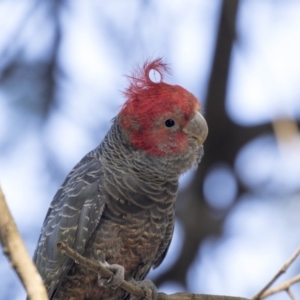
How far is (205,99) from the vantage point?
8156 mm

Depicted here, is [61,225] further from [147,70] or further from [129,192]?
[147,70]

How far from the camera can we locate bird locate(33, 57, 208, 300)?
Result: 18.0ft

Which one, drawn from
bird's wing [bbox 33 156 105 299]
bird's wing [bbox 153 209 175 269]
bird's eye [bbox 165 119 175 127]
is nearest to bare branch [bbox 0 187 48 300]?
bird's wing [bbox 33 156 105 299]

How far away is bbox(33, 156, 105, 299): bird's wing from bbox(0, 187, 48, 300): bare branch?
237 centimetres

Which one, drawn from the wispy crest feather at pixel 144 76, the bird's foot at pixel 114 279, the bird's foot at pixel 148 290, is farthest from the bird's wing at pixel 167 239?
the wispy crest feather at pixel 144 76

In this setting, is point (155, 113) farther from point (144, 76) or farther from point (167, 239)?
point (167, 239)

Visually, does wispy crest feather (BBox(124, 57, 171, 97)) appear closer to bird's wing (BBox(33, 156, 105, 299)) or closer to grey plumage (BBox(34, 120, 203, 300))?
grey plumage (BBox(34, 120, 203, 300))

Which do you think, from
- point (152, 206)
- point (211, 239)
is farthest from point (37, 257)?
point (211, 239)

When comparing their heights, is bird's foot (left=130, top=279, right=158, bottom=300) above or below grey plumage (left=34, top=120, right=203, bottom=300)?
below

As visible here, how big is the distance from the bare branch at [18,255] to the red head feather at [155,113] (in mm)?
2821

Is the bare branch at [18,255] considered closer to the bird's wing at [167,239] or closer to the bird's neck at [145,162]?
the bird's neck at [145,162]

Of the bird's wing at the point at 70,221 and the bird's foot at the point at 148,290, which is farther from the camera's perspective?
the bird's wing at the point at 70,221

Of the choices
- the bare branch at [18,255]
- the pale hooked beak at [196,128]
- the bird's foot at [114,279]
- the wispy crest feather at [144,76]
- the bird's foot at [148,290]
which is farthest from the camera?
the wispy crest feather at [144,76]

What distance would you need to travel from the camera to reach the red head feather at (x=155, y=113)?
19.0 ft
